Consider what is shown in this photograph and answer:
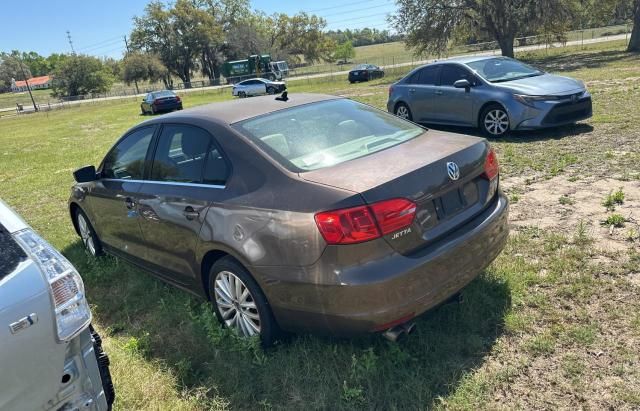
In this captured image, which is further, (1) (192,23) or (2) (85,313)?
(1) (192,23)

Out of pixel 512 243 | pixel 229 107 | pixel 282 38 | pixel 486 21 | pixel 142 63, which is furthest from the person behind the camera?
pixel 282 38

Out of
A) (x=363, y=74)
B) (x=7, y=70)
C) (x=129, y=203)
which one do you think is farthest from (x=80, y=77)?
(x=129, y=203)

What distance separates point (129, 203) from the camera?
167 inches

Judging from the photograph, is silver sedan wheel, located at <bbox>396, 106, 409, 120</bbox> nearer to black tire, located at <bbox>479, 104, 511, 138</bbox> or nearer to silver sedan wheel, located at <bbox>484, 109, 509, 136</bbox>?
black tire, located at <bbox>479, 104, 511, 138</bbox>

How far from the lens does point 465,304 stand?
11.6 feet

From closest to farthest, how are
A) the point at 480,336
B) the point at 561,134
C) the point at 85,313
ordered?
the point at 85,313 < the point at 480,336 < the point at 561,134

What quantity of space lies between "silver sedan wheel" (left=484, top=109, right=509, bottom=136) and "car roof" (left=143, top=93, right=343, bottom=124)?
5.48m

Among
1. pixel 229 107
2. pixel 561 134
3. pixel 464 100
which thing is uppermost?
pixel 229 107

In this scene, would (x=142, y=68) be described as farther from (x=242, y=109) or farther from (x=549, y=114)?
(x=242, y=109)

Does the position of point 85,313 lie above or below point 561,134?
above

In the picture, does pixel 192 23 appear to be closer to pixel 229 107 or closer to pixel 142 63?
pixel 142 63

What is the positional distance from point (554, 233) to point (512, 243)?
1.40ft

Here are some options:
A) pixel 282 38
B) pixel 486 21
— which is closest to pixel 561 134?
pixel 486 21

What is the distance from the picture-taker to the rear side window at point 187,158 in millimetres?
3422
